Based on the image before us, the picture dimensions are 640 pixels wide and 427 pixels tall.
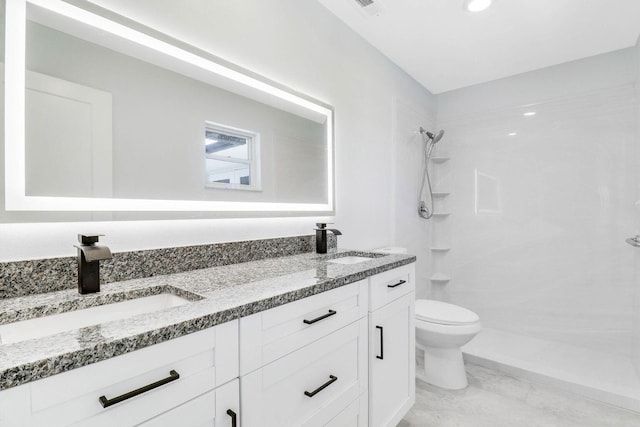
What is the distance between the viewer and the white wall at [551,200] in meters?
2.54

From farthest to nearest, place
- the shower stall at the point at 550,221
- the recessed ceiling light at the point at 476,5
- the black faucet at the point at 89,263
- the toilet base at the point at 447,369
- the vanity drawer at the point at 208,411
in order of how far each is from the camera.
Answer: the shower stall at the point at 550,221 → the toilet base at the point at 447,369 → the recessed ceiling light at the point at 476,5 → the black faucet at the point at 89,263 → the vanity drawer at the point at 208,411

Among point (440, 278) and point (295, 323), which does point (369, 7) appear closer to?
point (295, 323)

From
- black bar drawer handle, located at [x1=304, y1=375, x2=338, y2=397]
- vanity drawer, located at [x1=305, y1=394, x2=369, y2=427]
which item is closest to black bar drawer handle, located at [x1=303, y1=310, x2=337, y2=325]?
black bar drawer handle, located at [x1=304, y1=375, x2=338, y2=397]

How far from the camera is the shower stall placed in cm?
247

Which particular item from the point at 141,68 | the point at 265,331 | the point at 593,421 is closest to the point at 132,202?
the point at 141,68

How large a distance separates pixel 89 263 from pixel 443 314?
2.02 m

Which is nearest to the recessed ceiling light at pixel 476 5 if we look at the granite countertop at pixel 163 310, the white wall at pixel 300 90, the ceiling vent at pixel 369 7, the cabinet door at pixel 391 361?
the ceiling vent at pixel 369 7

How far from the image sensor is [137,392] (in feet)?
2.07

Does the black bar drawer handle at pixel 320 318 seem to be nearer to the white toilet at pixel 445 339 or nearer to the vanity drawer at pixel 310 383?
the vanity drawer at pixel 310 383

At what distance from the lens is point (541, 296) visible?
2.85 metres

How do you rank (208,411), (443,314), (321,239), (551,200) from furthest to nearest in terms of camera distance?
(551,200)
(443,314)
(321,239)
(208,411)

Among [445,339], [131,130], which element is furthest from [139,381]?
[445,339]

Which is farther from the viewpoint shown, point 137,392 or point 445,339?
point 445,339

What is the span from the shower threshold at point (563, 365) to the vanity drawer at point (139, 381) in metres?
2.34
